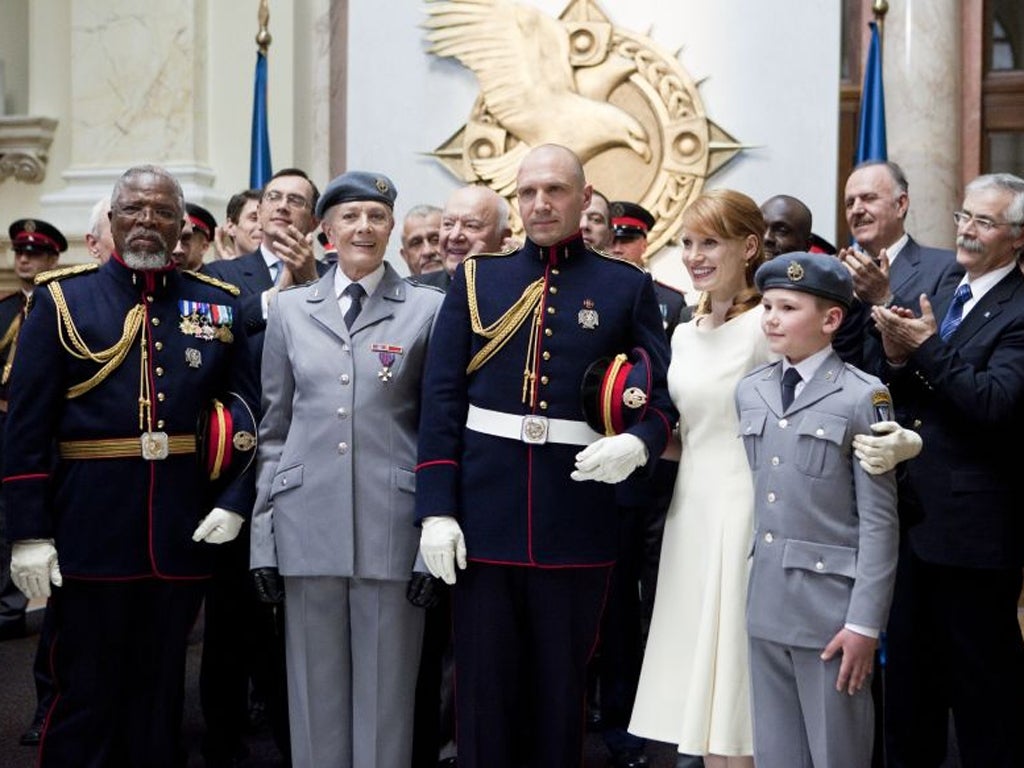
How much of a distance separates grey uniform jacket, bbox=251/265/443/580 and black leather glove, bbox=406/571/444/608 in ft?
0.23

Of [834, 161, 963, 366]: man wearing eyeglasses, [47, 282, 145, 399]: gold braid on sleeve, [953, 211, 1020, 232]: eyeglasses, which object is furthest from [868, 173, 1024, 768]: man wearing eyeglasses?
[47, 282, 145, 399]: gold braid on sleeve

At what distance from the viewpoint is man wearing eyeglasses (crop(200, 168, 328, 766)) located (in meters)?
3.60

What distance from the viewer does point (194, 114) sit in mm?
6547

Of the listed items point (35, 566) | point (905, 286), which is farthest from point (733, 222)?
point (35, 566)

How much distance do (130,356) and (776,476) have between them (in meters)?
1.43

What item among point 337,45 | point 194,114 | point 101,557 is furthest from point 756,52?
Result: point 101,557

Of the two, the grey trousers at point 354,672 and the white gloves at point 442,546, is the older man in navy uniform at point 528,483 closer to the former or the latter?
the white gloves at point 442,546

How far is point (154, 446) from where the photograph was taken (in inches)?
119

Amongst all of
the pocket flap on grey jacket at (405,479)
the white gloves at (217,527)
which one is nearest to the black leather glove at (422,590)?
the pocket flap on grey jacket at (405,479)

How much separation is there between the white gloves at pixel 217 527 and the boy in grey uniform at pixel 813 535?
1.14m

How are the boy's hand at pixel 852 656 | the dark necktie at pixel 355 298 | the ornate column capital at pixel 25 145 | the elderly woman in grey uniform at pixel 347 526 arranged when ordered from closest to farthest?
the boy's hand at pixel 852 656, the elderly woman in grey uniform at pixel 347 526, the dark necktie at pixel 355 298, the ornate column capital at pixel 25 145

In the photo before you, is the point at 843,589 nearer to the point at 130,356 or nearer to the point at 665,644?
the point at 665,644

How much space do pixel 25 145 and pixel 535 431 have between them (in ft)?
15.8

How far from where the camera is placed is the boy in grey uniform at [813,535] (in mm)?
2703
